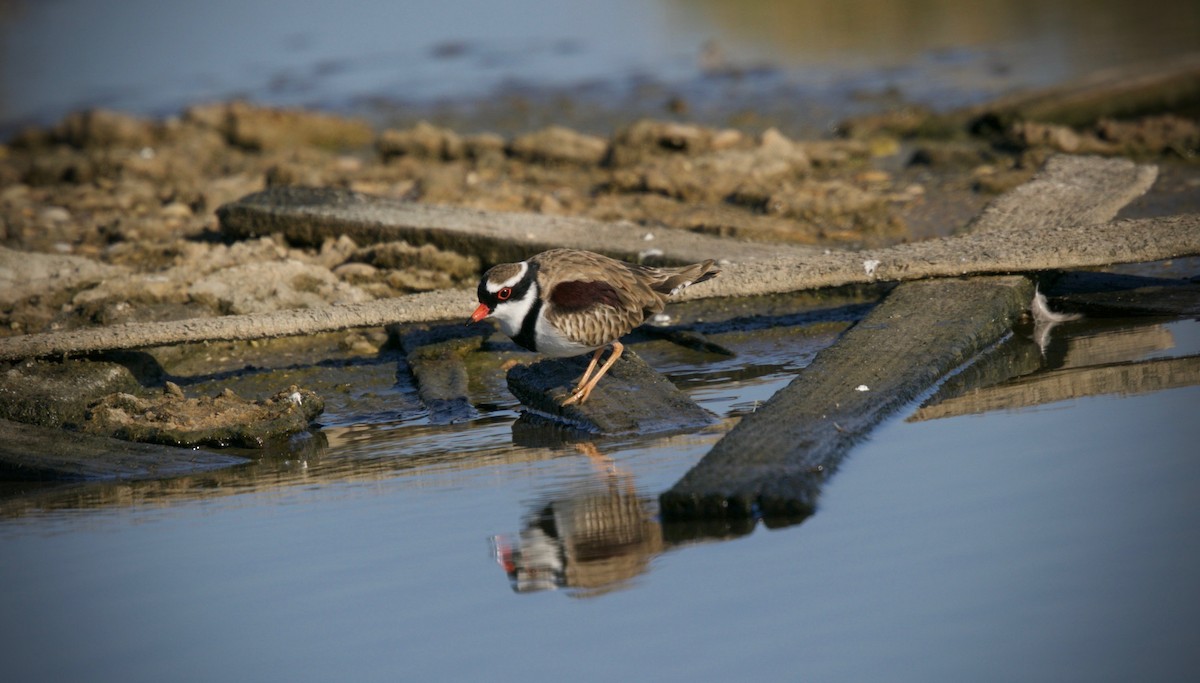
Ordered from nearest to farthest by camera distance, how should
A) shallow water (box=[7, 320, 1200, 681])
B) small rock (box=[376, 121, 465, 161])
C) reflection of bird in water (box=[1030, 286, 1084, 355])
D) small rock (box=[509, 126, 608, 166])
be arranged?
shallow water (box=[7, 320, 1200, 681]) → reflection of bird in water (box=[1030, 286, 1084, 355]) → small rock (box=[509, 126, 608, 166]) → small rock (box=[376, 121, 465, 161])

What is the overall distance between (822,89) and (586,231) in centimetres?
765

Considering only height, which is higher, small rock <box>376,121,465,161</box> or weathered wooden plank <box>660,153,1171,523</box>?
small rock <box>376,121,465,161</box>

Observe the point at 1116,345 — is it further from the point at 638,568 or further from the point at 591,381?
the point at 638,568

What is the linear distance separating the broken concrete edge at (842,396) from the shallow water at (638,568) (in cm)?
11

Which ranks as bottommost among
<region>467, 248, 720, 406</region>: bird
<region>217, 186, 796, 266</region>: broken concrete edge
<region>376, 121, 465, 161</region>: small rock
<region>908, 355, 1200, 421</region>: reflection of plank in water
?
<region>908, 355, 1200, 421</region>: reflection of plank in water

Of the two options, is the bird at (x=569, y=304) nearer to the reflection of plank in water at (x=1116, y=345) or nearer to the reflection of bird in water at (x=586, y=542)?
the reflection of bird in water at (x=586, y=542)

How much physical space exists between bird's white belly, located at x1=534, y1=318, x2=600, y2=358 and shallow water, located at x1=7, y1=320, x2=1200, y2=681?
58cm

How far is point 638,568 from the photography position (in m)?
4.71

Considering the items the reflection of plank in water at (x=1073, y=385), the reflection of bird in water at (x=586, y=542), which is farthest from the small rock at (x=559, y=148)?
the reflection of bird in water at (x=586, y=542)

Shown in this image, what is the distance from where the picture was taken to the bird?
A: 664cm

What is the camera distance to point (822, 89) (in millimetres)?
15742

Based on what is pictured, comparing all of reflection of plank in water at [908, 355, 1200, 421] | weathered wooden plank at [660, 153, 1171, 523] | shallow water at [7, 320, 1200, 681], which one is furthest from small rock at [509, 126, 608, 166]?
shallow water at [7, 320, 1200, 681]

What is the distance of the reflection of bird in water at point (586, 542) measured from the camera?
4.73 m

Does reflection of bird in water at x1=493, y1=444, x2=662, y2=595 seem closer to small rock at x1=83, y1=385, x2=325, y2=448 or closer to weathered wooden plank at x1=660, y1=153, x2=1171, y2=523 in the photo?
weathered wooden plank at x1=660, y1=153, x2=1171, y2=523
